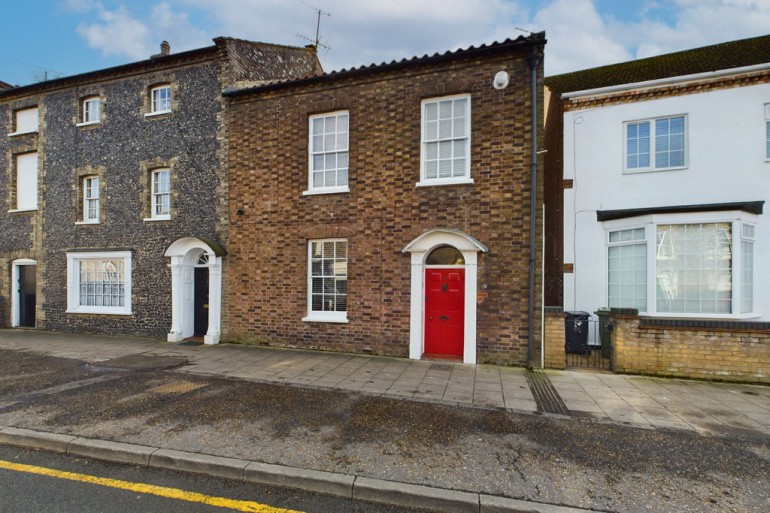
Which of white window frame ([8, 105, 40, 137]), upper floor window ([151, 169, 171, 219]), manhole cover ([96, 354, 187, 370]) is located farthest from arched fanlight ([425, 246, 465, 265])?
white window frame ([8, 105, 40, 137])

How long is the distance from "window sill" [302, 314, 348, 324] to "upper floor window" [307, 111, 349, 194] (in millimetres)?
3278

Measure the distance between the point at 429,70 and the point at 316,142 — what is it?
3.44m

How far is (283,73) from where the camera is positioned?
42.8ft

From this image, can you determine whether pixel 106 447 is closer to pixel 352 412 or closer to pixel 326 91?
pixel 352 412

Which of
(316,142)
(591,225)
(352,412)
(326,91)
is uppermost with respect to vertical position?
(326,91)

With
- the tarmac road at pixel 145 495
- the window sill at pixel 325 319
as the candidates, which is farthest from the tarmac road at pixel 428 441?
the window sill at pixel 325 319

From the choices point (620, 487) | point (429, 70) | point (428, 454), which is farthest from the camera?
point (429, 70)

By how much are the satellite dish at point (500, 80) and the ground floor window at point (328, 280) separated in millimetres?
5167

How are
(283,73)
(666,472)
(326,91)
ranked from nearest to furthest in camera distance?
(666,472)
(326,91)
(283,73)

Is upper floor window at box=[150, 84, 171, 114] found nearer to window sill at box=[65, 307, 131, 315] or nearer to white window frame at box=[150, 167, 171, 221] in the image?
white window frame at box=[150, 167, 171, 221]

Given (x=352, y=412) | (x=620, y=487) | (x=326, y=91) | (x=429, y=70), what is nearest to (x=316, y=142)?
(x=326, y=91)

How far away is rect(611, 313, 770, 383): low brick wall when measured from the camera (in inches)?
272

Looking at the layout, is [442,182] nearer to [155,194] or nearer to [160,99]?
[155,194]

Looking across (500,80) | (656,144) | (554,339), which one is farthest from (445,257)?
(656,144)
